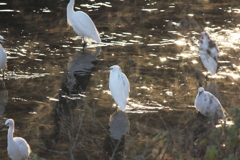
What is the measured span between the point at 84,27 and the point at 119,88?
3.57m

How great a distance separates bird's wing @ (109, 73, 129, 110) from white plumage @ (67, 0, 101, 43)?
2.89 meters

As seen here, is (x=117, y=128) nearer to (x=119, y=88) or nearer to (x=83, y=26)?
(x=119, y=88)

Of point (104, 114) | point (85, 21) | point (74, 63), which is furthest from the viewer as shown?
point (85, 21)

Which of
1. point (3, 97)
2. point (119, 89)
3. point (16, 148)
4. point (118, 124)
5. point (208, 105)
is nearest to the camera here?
point (16, 148)

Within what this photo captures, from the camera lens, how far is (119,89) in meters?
6.74

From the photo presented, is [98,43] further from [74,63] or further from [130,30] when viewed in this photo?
[74,63]

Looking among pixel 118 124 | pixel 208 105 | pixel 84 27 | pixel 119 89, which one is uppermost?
pixel 84 27

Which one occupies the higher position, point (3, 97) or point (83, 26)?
point (83, 26)

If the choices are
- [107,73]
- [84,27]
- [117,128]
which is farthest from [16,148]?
[84,27]

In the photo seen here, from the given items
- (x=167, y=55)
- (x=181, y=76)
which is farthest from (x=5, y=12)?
(x=181, y=76)

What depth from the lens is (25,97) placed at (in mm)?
7230

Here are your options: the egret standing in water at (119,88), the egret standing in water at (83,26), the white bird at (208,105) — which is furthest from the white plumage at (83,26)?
the white bird at (208,105)

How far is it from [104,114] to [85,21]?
3.98 metres

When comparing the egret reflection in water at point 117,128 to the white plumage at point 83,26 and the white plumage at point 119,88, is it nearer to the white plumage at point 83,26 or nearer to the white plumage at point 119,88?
the white plumage at point 119,88
